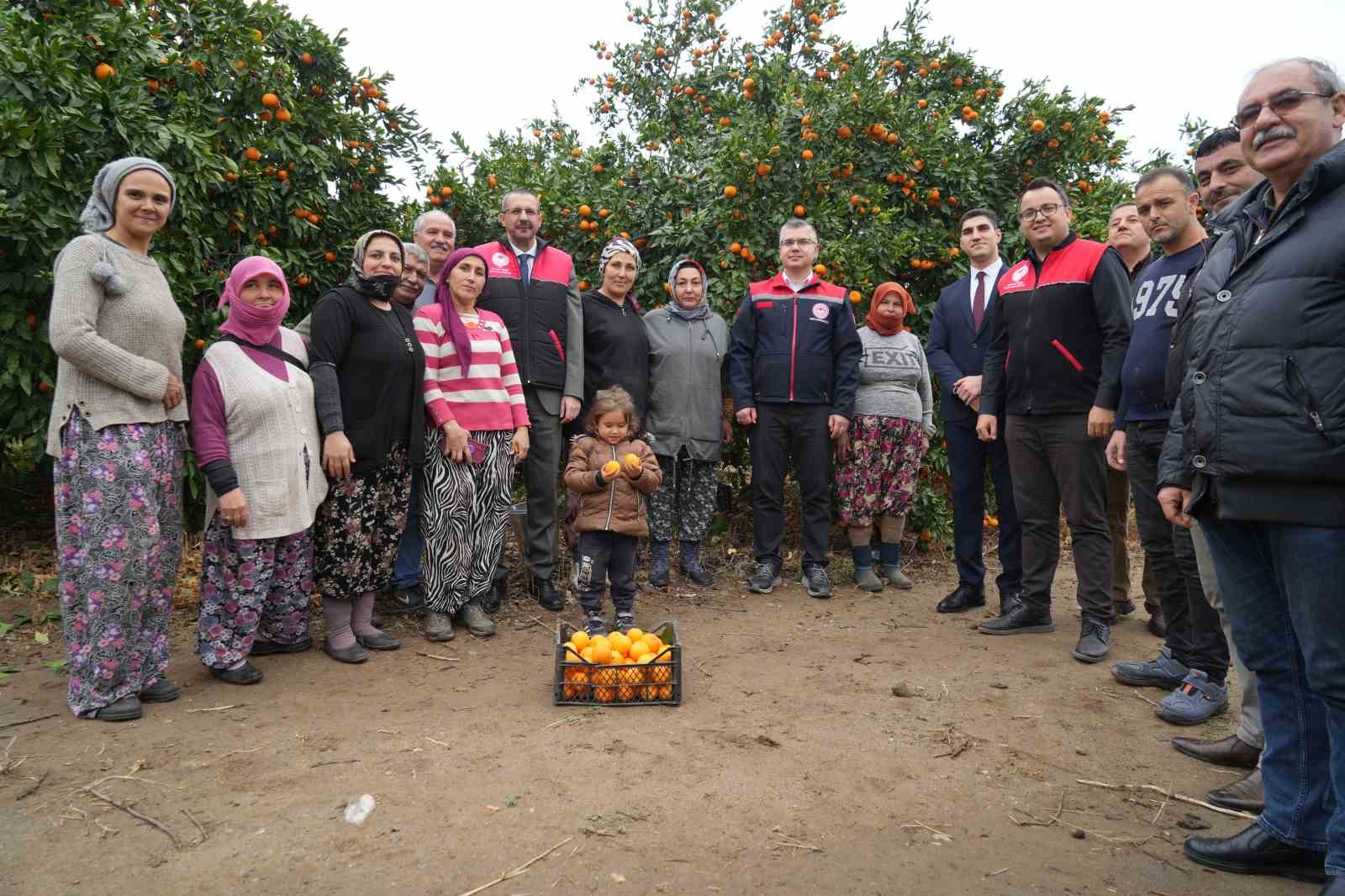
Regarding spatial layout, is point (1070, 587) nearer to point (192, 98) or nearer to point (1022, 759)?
point (1022, 759)

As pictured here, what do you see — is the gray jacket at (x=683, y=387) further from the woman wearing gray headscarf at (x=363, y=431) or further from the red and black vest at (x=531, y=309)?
the woman wearing gray headscarf at (x=363, y=431)

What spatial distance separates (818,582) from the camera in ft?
17.7

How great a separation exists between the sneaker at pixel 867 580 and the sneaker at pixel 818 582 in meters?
0.28

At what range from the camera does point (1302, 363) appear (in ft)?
6.50

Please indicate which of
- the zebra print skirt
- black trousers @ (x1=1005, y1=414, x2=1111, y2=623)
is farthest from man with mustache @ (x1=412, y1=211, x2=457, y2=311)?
black trousers @ (x1=1005, y1=414, x2=1111, y2=623)

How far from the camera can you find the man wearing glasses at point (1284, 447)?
1.99 meters

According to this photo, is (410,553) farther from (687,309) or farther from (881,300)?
(881,300)

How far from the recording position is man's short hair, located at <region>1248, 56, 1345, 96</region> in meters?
2.11

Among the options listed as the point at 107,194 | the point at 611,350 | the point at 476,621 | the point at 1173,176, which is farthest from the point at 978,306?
the point at 107,194

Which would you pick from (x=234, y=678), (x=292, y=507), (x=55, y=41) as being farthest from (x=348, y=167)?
(x=234, y=678)

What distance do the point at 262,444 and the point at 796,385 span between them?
10.1ft

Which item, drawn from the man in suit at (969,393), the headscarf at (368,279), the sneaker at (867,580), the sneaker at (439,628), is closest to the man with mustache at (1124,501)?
the man in suit at (969,393)

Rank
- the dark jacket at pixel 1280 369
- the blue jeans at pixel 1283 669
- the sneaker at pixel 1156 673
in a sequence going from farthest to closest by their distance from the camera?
the sneaker at pixel 1156 673 < the blue jeans at pixel 1283 669 < the dark jacket at pixel 1280 369

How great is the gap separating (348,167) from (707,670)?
4072 millimetres
